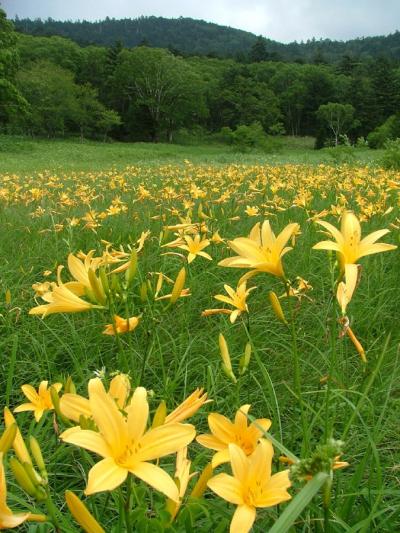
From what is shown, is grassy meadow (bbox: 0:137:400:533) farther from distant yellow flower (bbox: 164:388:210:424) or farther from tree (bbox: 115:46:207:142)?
tree (bbox: 115:46:207:142)

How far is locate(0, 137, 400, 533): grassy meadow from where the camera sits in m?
0.74

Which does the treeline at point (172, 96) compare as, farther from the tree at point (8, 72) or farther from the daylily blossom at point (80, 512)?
the daylily blossom at point (80, 512)

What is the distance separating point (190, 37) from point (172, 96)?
83.5 meters

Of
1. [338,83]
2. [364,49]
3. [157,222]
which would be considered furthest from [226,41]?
[157,222]

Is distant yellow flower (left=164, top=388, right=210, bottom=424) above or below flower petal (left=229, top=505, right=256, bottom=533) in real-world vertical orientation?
above

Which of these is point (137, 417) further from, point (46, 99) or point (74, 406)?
point (46, 99)

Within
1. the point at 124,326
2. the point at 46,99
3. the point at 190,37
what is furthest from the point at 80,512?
the point at 190,37

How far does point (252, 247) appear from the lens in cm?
103

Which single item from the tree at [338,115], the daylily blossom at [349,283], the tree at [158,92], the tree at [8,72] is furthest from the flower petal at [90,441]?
the tree at [338,115]

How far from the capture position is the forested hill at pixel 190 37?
107625 mm

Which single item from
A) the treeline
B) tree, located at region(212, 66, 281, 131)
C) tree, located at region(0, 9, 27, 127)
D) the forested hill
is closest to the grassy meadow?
tree, located at region(0, 9, 27, 127)

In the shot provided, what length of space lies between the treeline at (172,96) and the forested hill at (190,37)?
45.1 meters

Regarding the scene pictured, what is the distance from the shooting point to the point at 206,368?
191cm

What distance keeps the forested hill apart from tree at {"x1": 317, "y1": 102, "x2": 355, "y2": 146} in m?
54.6
